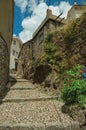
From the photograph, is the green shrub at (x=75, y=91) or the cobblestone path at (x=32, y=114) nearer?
the cobblestone path at (x=32, y=114)

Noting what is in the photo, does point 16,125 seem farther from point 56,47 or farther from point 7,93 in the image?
point 56,47

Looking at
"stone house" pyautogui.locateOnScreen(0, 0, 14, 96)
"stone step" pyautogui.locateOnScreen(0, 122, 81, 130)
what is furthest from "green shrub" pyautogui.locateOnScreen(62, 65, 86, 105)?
"stone house" pyautogui.locateOnScreen(0, 0, 14, 96)

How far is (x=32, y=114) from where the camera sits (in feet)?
20.8

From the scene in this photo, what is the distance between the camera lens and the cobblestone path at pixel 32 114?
546 centimetres

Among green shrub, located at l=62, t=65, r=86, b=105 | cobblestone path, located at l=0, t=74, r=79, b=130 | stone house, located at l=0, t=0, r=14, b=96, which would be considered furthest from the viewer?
stone house, located at l=0, t=0, r=14, b=96

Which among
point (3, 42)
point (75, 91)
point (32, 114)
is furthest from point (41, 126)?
point (3, 42)

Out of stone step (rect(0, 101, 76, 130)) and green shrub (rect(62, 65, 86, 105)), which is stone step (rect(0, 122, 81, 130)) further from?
green shrub (rect(62, 65, 86, 105))

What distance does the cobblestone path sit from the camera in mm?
5463

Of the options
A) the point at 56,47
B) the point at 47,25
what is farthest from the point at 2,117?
the point at 47,25

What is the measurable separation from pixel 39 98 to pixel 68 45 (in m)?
3.75

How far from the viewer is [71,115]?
6070mm

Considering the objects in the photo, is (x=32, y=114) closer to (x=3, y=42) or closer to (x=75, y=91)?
(x=75, y=91)

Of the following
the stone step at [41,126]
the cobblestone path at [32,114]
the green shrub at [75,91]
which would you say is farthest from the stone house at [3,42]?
the green shrub at [75,91]

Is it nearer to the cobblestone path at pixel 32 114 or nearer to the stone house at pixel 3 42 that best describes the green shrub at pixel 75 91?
the cobblestone path at pixel 32 114
